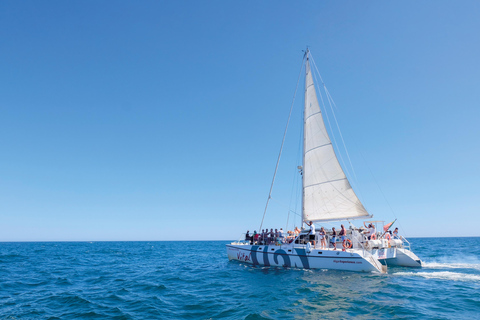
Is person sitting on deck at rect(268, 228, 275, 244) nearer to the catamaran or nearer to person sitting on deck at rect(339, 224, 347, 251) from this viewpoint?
the catamaran

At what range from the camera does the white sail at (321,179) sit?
69.7ft

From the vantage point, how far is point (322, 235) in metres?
19.8

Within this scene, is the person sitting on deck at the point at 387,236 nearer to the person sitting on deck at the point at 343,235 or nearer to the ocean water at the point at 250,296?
the ocean water at the point at 250,296

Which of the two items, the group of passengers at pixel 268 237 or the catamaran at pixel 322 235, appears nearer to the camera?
Answer: the catamaran at pixel 322 235

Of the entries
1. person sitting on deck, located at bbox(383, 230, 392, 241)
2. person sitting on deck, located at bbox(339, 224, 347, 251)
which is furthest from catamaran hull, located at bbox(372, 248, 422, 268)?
person sitting on deck, located at bbox(339, 224, 347, 251)

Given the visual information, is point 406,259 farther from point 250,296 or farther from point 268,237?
point 250,296

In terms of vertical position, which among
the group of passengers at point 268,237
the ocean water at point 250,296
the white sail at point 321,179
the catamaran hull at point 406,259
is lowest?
the ocean water at point 250,296

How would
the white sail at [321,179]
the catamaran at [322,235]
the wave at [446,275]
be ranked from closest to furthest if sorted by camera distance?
the wave at [446,275] → the catamaran at [322,235] → the white sail at [321,179]

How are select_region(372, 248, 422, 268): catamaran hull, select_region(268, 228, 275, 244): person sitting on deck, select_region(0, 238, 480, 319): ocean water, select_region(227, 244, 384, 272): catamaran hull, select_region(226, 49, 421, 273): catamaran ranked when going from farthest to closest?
select_region(268, 228, 275, 244): person sitting on deck, select_region(372, 248, 422, 268): catamaran hull, select_region(226, 49, 421, 273): catamaran, select_region(227, 244, 384, 272): catamaran hull, select_region(0, 238, 480, 319): ocean water

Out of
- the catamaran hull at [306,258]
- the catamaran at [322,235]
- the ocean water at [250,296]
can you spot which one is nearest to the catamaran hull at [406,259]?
the catamaran at [322,235]

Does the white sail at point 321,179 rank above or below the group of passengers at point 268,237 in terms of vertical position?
above

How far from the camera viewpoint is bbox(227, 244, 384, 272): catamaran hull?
56.2 feet

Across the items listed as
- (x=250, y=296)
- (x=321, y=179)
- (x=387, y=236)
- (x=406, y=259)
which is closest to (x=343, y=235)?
(x=387, y=236)

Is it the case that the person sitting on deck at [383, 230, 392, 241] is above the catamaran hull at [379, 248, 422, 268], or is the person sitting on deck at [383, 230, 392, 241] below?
above
